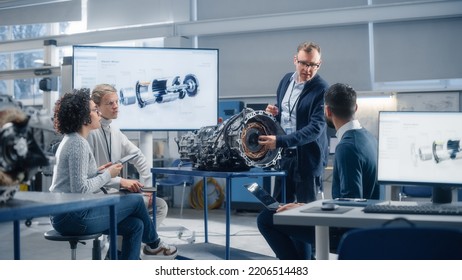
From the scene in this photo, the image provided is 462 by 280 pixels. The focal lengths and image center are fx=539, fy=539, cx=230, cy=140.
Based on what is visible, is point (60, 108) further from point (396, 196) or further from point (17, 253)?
point (396, 196)

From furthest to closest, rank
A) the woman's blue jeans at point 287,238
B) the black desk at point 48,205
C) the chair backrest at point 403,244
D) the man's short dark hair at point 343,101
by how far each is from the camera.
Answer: the woman's blue jeans at point 287,238 → the man's short dark hair at point 343,101 → the black desk at point 48,205 → the chair backrest at point 403,244

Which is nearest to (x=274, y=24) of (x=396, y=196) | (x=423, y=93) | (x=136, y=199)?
(x=423, y=93)

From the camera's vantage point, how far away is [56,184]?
8.32 feet

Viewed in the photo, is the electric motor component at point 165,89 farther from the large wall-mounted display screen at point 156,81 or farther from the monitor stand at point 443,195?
the monitor stand at point 443,195

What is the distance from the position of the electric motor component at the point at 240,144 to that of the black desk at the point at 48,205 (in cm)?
113

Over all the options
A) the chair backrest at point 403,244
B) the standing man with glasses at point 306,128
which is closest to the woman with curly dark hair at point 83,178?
the standing man with glasses at point 306,128

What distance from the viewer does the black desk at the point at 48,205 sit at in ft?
5.13

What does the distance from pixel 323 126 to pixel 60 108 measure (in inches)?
60.2

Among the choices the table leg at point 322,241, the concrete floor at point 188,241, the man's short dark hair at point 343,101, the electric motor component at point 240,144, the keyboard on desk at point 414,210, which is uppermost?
the man's short dark hair at point 343,101

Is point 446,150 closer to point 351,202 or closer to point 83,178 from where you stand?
point 351,202

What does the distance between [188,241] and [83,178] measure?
7.02 feet

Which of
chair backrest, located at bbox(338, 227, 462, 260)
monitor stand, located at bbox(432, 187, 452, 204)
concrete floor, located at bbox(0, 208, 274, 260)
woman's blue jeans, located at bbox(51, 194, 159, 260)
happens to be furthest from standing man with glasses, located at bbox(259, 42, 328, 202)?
chair backrest, located at bbox(338, 227, 462, 260)

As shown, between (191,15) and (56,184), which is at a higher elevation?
(191,15)

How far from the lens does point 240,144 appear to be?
3084 millimetres
